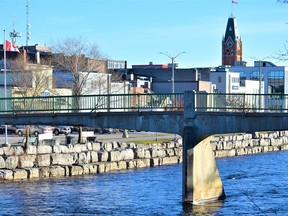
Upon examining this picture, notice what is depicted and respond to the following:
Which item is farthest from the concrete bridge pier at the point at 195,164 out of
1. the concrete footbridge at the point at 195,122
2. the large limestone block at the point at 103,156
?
the large limestone block at the point at 103,156

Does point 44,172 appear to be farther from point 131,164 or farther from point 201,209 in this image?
point 201,209

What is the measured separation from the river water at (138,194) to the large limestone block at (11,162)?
11.9 ft

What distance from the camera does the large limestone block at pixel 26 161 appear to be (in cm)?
5697

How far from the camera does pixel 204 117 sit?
41.2 m

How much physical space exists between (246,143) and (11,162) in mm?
38849

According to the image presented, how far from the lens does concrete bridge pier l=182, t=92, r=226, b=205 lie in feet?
136

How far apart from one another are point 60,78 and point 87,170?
40.6 m

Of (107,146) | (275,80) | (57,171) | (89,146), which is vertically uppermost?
(275,80)

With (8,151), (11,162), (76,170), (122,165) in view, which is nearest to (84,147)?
(122,165)

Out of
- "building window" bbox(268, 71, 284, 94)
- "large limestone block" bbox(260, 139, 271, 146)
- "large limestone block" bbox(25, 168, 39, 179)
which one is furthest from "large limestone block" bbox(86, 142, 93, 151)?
"building window" bbox(268, 71, 284, 94)

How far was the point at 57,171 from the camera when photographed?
56.8 metres

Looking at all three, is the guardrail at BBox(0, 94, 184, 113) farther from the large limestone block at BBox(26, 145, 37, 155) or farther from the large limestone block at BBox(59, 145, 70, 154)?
the large limestone block at BBox(59, 145, 70, 154)

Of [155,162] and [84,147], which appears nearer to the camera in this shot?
[84,147]

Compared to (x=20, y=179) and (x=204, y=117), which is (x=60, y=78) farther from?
(x=204, y=117)
